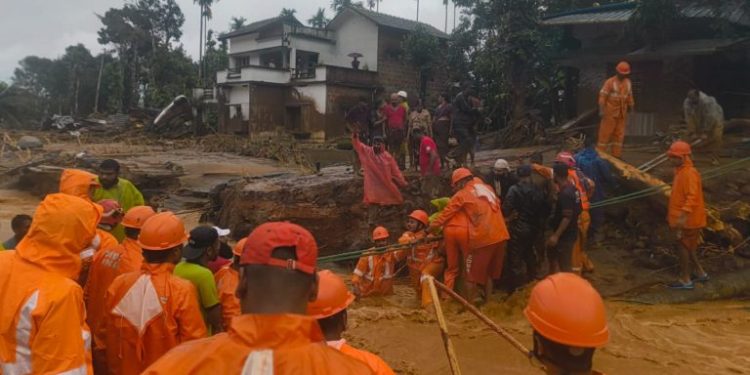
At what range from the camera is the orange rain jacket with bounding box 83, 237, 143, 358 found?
332 cm

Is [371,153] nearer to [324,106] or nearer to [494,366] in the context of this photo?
[494,366]

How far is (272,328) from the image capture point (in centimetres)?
143

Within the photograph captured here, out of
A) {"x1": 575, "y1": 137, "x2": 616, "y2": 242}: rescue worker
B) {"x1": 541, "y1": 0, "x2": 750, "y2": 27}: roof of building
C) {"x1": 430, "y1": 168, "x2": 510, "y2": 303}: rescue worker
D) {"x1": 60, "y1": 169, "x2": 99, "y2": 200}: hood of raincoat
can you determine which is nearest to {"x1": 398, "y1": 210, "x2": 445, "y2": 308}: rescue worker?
{"x1": 430, "y1": 168, "x2": 510, "y2": 303}: rescue worker

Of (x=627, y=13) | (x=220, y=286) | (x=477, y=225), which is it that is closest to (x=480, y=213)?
(x=477, y=225)

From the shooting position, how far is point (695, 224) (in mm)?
6727

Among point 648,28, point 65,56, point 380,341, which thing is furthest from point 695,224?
point 65,56

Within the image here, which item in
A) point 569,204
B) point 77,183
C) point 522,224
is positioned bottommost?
point 522,224

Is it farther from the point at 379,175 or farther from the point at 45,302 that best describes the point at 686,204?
the point at 45,302

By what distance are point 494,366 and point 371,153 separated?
170 inches

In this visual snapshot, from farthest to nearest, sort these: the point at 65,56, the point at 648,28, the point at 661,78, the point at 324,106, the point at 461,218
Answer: the point at 65,56, the point at 324,106, the point at 661,78, the point at 648,28, the point at 461,218

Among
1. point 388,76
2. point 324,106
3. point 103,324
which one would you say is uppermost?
point 388,76

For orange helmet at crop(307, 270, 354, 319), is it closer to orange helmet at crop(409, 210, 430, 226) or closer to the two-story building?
orange helmet at crop(409, 210, 430, 226)

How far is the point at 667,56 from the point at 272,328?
13.3 metres

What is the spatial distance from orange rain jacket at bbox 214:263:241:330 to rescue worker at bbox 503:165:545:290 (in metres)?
4.32
